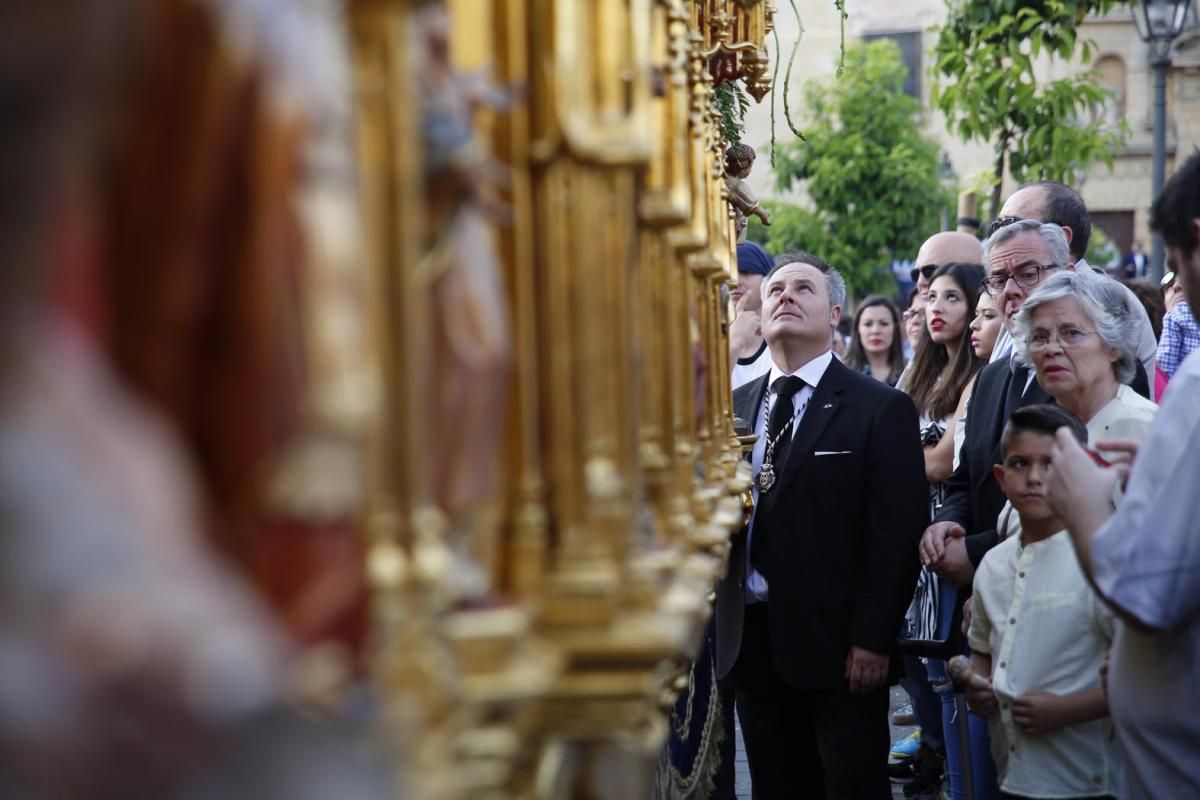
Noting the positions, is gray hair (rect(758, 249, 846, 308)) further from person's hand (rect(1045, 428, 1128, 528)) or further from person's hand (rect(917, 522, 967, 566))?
person's hand (rect(1045, 428, 1128, 528))

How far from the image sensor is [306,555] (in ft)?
5.14

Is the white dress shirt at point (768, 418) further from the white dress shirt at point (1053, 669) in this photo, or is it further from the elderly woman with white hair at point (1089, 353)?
the white dress shirt at point (1053, 669)

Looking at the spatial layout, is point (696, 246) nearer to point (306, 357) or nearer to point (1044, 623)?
point (1044, 623)

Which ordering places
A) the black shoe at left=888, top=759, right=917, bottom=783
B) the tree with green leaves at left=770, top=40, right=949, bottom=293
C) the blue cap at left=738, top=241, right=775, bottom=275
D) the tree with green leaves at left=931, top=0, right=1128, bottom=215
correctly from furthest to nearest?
the tree with green leaves at left=770, top=40, right=949, bottom=293, the tree with green leaves at left=931, top=0, right=1128, bottom=215, the black shoe at left=888, top=759, right=917, bottom=783, the blue cap at left=738, top=241, right=775, bottom=275

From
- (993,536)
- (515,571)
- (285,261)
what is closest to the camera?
(285,261)

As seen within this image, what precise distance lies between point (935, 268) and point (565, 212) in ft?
24.5

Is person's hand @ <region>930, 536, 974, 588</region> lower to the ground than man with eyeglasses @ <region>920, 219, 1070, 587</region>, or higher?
lower

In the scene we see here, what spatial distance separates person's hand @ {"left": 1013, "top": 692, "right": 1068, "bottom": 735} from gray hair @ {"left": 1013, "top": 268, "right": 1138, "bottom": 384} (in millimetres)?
1207

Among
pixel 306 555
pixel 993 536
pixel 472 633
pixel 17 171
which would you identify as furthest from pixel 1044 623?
pixel 17 171

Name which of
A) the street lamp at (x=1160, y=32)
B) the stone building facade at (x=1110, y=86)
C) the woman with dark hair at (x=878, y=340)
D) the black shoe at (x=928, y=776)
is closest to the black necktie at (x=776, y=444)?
the black shoe at (x=928, y=776)

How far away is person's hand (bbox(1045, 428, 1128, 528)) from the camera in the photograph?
15.4 feet

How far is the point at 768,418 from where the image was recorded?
7.54m

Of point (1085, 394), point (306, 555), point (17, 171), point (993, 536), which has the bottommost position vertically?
point (993, 536)

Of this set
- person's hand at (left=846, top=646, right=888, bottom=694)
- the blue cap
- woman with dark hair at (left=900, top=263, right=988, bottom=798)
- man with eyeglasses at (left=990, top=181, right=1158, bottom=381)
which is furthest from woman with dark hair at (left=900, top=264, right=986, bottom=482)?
person's hand at (left=846, top=646, right=888, bottom=694)
